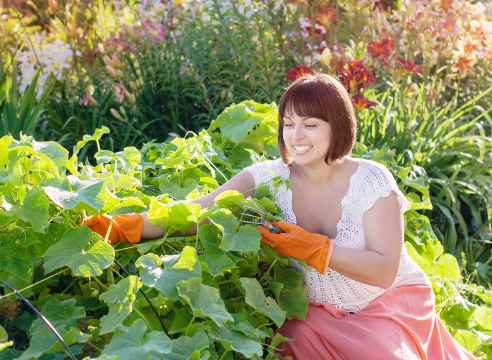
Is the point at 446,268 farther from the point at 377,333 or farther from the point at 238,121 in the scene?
the point at 238,121

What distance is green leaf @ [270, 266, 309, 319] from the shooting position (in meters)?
1.28

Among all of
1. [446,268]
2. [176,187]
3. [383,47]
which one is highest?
[383,47]

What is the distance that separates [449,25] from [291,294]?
2.52 meters

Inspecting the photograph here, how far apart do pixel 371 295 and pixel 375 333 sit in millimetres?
159

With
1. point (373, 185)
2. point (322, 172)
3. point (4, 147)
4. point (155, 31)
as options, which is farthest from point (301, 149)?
point (155, 31)

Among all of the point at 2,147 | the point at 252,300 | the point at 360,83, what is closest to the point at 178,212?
the point at 252,300

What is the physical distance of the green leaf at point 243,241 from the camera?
3.58 ft

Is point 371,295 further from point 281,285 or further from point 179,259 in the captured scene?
point 179,259

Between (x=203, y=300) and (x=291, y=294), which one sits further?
(x=291, y=294)

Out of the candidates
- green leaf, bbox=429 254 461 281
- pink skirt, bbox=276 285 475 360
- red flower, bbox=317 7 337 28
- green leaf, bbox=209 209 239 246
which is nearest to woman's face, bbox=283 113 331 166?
green leaf, bbox=209 209 239 246

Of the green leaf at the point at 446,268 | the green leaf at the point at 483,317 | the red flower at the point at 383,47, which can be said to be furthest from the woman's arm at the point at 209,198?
the red flower at the point at 383,47

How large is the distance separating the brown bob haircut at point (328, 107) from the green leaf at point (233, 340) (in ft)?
2.25

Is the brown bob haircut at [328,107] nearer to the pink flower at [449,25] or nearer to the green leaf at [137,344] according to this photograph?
the green leaf at [137,344]

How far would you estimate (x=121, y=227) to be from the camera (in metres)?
1.26
